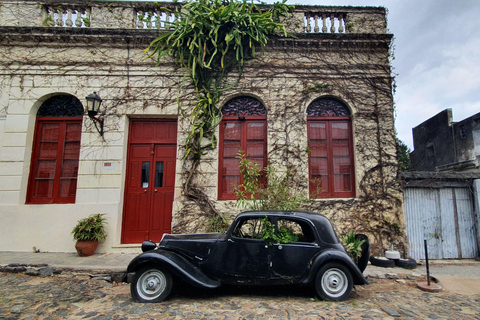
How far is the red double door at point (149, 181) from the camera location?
646 centimetres

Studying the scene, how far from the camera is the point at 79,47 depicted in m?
6.89

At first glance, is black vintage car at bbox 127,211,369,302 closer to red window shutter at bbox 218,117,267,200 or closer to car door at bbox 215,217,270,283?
car door at bbox 215,217,270,283

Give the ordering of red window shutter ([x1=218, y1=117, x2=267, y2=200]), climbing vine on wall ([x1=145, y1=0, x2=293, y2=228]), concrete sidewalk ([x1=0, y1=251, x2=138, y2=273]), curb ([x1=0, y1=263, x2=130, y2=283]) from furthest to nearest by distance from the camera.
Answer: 1. red window shutter ([x1=218, y1=117, x2=267, y2=200])
2. climbing vine on wall ([x1=145, y1=0, x2=293, y2=228])
3. concrete sidewalk ([x1=0, y1=251, x2=138, y2=273])
4. curb ([x1=0, y1=263, x2=130, y2=283])

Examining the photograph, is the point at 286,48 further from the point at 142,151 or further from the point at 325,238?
the point at 325,238

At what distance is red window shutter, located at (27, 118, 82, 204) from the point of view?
21.5 feet

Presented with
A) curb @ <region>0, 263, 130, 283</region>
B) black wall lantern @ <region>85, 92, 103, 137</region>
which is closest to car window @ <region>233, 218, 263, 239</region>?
curb @ <region>0, 263, 130, 283</region>

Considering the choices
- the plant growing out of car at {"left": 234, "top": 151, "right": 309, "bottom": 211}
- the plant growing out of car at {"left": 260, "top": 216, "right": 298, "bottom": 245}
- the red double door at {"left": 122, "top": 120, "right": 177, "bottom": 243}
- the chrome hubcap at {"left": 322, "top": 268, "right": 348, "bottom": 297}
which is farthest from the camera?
the red double door at {"left": 122, "top": 120, "right": 177, "bottom": 243}

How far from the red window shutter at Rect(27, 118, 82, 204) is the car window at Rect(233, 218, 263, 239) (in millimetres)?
4806

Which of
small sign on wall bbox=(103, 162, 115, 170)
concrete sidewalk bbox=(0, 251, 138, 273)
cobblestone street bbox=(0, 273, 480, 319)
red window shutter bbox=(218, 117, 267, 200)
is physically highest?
red window shutter bbox=(218, 117, 267, 200)

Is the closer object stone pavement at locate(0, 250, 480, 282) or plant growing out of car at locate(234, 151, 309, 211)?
stone pavement at locate(0, 250, 480, 282)

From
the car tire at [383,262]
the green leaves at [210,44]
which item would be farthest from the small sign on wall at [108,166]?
the car tire at [383,262]

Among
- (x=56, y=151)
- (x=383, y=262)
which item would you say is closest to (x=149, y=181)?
(x=56, y=151)

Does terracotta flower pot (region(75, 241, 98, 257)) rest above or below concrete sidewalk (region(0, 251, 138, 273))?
above

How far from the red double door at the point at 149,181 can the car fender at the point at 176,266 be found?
2747 mm
